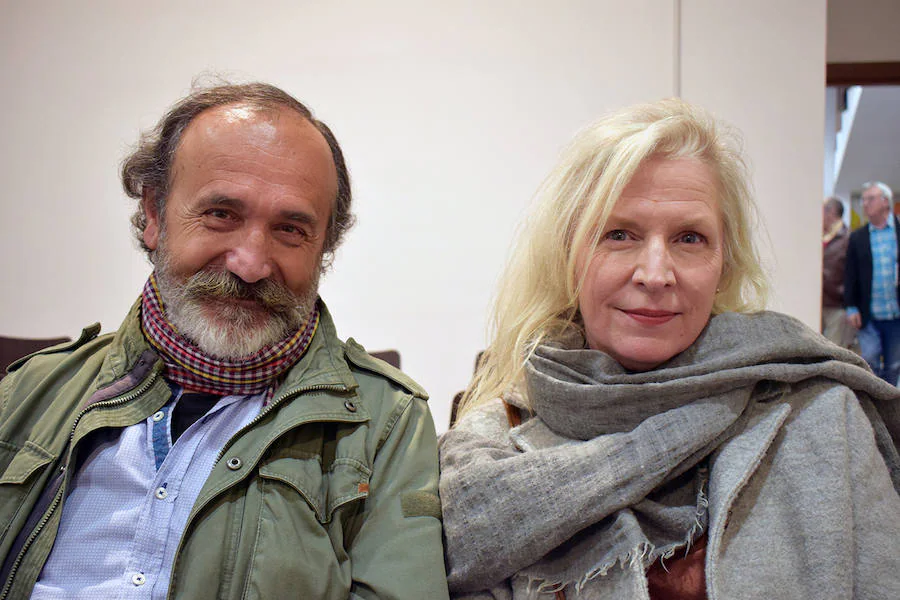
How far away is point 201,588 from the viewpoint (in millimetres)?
1025

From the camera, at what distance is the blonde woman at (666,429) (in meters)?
1.03

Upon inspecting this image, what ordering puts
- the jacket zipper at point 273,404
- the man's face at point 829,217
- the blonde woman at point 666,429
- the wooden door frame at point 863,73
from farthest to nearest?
the man's face at point 829,217 → the wooden door frame at point 863,73 → the jacket zipper at point 273,404 → the blonde woman at point 666,429

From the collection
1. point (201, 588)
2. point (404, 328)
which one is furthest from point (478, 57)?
point (201, 588)

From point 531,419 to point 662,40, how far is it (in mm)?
2252

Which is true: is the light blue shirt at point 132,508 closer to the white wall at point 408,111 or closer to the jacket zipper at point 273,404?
the jacket zipper at point 273,404

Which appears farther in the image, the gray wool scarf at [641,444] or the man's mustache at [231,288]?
the man's mustache at [231,288]

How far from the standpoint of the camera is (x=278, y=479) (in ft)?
3.63

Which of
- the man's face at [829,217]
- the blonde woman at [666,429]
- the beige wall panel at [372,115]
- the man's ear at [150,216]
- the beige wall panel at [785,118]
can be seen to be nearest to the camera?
the blonde woman at [666,429]

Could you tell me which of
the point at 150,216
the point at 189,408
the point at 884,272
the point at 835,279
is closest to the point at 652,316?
the point at 189,408

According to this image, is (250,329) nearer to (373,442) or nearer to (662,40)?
(373,442)

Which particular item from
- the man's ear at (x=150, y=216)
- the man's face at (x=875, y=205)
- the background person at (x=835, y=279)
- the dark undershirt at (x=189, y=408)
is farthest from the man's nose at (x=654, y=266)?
the man's face at (x=875, y=205)

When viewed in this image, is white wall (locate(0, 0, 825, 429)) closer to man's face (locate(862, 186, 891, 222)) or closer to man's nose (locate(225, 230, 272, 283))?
man's nose (locate(225, 230, 272, 283))

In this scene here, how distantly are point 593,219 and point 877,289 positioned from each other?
4.67 metres

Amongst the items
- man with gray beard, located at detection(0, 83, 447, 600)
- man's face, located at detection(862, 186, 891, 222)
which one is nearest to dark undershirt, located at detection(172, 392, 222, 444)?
man with gray beard, located at detection(0, 83, 447, 600)
